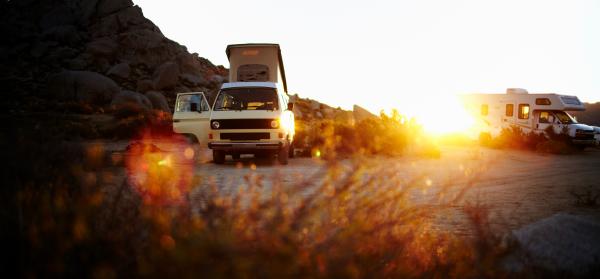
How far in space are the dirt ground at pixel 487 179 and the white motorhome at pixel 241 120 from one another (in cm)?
60

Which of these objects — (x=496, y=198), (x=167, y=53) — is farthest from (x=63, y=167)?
(x=167, y=53)

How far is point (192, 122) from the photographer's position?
1484 cm

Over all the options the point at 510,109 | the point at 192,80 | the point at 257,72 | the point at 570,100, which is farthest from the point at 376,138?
the point at 192,80

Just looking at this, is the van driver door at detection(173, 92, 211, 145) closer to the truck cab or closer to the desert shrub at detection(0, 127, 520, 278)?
the truck cab

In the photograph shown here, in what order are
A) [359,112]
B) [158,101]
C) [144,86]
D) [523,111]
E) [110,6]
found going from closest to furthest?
[523,111] < [158,101] < [144,86] < [359,112] < [110,6]

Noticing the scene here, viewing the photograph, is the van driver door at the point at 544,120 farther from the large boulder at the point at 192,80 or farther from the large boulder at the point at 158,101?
the large boulder at the point at 192,80

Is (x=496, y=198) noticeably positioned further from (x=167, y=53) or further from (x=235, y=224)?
(x=167, y=53)

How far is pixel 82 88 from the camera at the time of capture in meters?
39.7

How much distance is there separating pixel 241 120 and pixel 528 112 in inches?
660

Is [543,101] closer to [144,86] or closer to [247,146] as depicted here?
[247,146]

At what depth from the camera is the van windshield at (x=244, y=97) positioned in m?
14.1

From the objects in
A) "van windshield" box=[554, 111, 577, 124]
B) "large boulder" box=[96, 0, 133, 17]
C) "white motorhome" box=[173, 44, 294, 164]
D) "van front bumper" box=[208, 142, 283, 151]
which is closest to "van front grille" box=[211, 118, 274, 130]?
"white motorhome" box=[173, 44, 294, 164]

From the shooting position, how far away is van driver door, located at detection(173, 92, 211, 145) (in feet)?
48.2

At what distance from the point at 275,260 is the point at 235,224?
1.59ft
